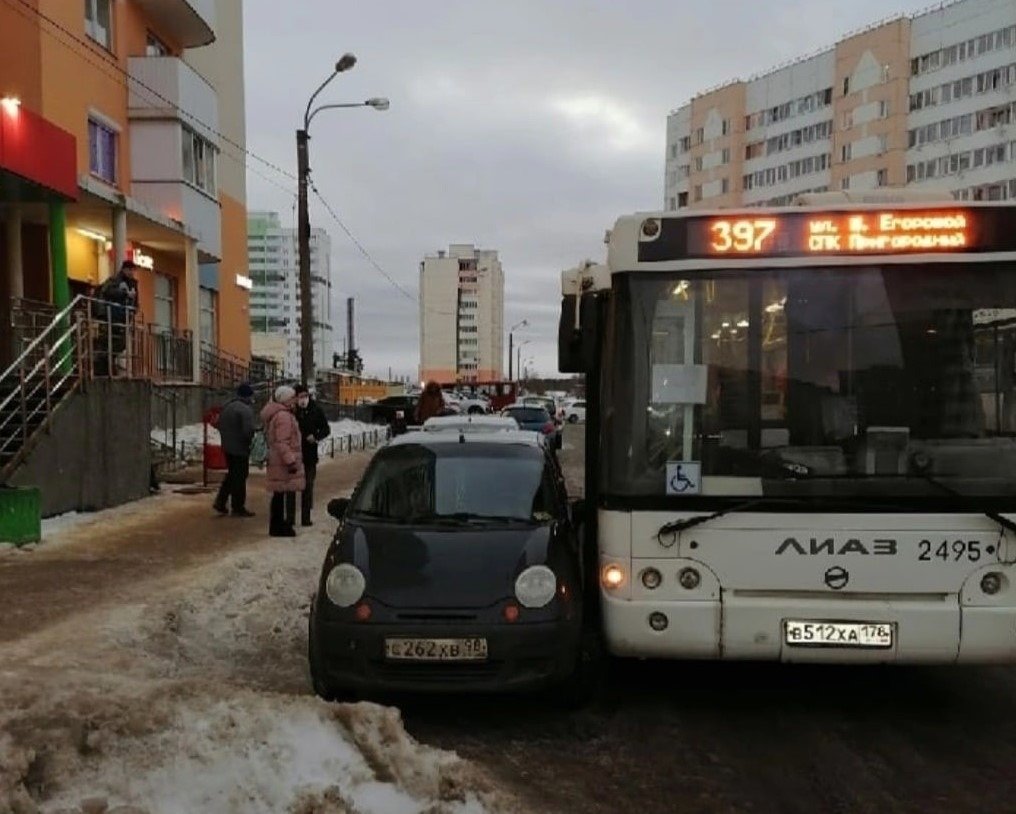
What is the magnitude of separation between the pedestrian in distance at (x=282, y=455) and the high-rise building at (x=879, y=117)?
166ft

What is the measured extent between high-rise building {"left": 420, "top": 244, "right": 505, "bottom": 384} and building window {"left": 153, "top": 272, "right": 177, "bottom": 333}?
75.9m

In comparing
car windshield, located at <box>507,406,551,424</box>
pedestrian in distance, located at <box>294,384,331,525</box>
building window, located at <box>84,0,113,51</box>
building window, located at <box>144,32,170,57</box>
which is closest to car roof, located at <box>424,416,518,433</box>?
pedestrian in distance, located at <box>294,384,331,525</box>

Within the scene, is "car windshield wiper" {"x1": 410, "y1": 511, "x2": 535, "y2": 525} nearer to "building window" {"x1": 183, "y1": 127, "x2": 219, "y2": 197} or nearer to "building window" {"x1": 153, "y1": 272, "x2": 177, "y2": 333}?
"building window" {"x1": 183, "y1": 127, "x2": 219, "y2": 197}

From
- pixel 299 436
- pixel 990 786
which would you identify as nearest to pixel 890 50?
pixel 299 436

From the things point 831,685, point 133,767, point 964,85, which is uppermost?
point 964,85

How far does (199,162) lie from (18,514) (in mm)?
16238

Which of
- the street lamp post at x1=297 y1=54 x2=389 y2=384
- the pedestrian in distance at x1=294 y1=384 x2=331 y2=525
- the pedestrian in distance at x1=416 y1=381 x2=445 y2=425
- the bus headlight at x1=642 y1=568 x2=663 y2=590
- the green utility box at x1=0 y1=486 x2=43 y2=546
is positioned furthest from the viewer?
the street lamp post at x1=297 y1=54 x2=389 y2=384

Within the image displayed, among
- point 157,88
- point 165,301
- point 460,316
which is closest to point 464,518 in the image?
point 157,88

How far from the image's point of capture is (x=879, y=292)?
536cm

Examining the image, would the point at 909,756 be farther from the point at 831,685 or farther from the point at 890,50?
the point at 890,50

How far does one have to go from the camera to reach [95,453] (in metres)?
13.0

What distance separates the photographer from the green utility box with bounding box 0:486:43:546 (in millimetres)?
10125

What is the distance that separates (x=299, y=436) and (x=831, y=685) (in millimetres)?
6936

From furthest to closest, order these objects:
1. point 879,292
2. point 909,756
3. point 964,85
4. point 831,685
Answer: point 964,85 → point 831,685 → point 879,292 → point 909,756
